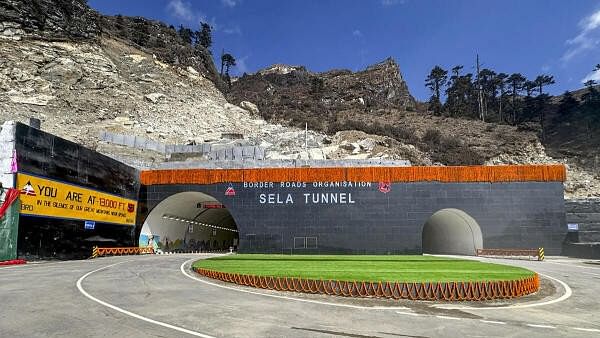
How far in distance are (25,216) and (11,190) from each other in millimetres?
1756

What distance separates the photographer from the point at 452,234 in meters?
39.2

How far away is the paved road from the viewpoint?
26.5 feet

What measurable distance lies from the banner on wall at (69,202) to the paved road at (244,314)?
33.6 feet

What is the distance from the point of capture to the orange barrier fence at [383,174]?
34281mm

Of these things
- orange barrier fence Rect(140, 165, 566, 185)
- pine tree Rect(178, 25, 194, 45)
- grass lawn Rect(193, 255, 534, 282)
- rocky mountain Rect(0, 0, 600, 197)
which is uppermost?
pine tree Rect(178, 25, 194, 45)

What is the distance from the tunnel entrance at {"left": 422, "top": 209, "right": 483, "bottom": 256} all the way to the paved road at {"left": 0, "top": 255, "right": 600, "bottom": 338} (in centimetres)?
2086

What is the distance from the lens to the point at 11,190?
22141mm

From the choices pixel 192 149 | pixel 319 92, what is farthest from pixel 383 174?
pixel 319 92

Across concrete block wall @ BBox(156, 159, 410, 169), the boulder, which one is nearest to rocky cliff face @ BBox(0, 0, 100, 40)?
the boulder

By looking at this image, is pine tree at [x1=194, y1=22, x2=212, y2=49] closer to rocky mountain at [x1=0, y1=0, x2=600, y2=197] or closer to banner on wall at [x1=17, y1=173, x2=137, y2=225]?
rocky mountain at [x1=0, y1=0, x2=600, y2=197]

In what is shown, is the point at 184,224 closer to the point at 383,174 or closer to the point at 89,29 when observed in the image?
the point at 383,174

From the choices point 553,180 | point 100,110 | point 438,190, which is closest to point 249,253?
point 438,190

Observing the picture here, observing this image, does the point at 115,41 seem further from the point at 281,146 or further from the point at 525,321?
the point at 525,321

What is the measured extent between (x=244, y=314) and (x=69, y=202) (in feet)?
71.6
